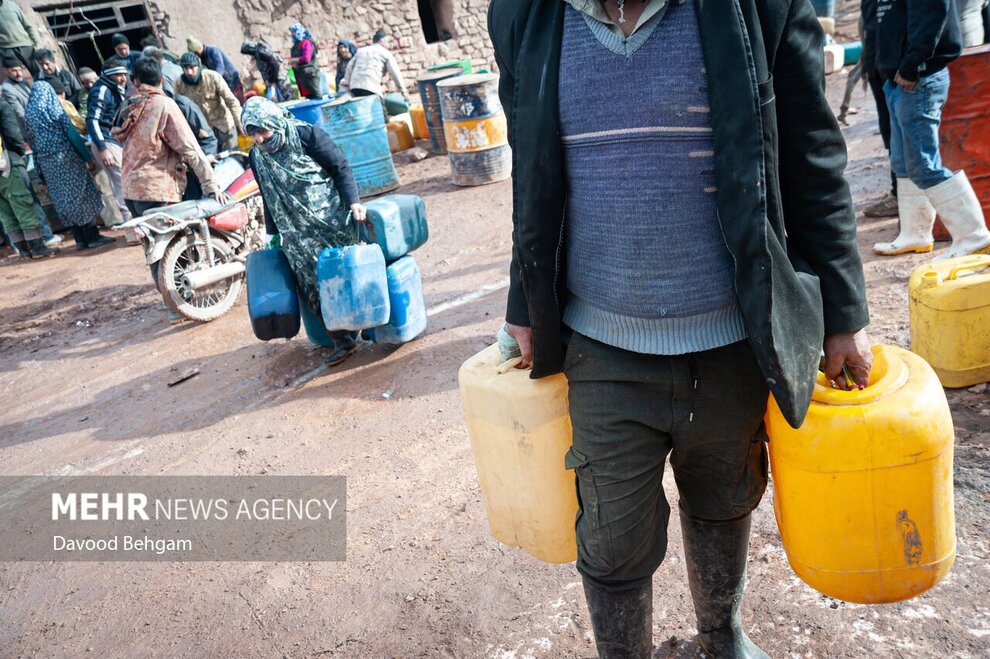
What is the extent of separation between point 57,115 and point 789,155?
8991 millimetres

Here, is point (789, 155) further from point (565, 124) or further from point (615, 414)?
point (615, 414)

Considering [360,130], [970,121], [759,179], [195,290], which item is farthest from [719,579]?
[360,130]

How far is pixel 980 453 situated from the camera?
2.95 metres

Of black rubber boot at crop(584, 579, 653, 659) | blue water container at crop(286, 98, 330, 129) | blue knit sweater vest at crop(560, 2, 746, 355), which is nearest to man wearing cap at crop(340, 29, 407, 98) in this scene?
blue water container at crop(286, 98, 330, 129)

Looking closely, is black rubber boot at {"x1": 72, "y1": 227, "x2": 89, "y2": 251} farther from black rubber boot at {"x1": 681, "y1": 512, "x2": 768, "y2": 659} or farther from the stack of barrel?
black rubber boot at {"x1": 681, "y1": 512, "x2": 768, "y2": 659}

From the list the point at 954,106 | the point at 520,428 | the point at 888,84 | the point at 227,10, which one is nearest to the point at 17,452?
the point at 520,428

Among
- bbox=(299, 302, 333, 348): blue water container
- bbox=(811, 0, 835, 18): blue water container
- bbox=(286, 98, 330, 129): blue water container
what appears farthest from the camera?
bbox=(811, 0, 835, 18): blue water container

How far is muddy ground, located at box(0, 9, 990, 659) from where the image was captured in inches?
96.2

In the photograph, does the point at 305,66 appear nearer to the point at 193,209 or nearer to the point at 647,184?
Result: the point at 193,209

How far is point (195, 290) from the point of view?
243 inches

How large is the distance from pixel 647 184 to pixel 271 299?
343cm

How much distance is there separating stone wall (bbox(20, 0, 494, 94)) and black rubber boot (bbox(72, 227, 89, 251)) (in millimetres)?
3837

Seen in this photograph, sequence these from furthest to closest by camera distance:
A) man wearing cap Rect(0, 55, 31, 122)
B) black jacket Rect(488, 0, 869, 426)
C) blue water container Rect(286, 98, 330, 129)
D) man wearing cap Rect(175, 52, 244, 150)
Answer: man wearing cap Rect(175, 52, 244, 150), blue water container Rect(286, 98, 330, 129), man wearing cap Rect(0, 55, 31, 122), black jacket Rect(488, 0, 869, 426)

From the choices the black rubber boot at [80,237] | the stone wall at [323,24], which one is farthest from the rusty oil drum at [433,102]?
the black rubber boot at [80,237]
